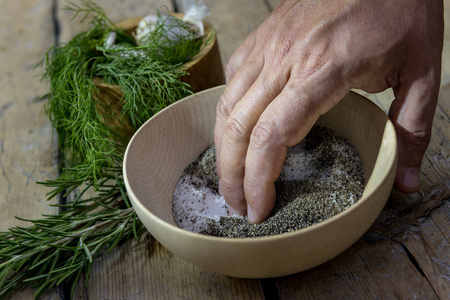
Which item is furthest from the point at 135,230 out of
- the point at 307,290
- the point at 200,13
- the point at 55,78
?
the point at 200,13

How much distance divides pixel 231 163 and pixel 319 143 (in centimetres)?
16

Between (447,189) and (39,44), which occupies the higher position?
(447,189)

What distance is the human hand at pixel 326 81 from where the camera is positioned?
0.61 metres

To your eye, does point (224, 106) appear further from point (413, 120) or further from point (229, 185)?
point (413, 120)

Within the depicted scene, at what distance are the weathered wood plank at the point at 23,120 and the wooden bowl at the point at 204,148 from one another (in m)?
0.21

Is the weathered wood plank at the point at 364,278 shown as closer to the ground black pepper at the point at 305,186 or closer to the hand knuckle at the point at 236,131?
the ground black pepper at the point at 305,186

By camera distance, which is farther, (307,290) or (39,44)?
(39,44)

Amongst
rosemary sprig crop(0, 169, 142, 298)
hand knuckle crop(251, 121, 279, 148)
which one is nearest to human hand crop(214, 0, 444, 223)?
hand knuckle crop(251, 121, 279, 148)

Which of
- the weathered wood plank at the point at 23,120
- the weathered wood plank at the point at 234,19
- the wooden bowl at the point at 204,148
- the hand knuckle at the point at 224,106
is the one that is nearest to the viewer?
the wooden bowl at the point at 204,148

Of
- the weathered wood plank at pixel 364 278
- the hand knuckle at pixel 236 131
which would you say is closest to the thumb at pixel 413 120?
the weathered wood plank at pixel 364 278

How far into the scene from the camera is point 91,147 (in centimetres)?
79

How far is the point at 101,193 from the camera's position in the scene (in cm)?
81

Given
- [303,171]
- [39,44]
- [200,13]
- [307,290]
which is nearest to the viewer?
[307,290]

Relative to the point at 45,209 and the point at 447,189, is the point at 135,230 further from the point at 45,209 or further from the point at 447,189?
the point at 447,189
